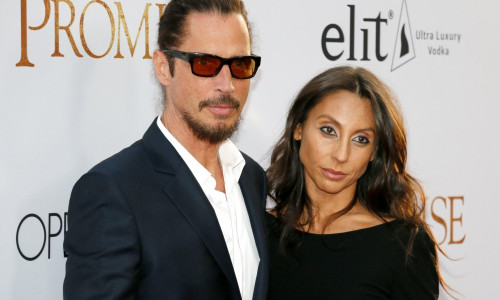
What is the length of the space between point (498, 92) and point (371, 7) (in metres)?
0.89

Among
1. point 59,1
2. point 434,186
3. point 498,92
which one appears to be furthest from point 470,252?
point 59,1

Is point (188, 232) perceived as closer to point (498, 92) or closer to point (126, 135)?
point (126, 135)

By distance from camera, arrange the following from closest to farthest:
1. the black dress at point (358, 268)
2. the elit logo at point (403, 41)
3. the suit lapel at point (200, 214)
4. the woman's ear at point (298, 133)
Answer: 1. the suit lapel at point (200, 214)
2. the black dress at point (358, 268)
3. the woman's ear at point (298, 133)
4. the elit logo at point (403, 41)

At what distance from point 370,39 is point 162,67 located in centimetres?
140

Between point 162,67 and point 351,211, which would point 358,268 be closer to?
point 351,211

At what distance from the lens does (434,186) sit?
3.34 m

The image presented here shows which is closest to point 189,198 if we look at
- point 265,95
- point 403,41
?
point 265,95

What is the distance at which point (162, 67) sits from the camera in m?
2.06

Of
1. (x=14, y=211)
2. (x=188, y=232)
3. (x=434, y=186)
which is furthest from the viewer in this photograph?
(x=434, y=186)

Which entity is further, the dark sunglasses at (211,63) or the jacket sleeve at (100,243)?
the dark sunglasses at (211,63)

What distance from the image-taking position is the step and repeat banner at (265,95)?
95.6 inches

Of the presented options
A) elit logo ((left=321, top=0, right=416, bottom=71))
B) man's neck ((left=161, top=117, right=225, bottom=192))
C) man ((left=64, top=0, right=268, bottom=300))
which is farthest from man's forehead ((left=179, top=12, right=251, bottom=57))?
elit logo ((left=321, top=0, right=416, bottom=71))

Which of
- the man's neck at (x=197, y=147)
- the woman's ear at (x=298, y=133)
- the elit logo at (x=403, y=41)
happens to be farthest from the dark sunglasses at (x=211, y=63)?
the elit logo at (x=403, y=41)

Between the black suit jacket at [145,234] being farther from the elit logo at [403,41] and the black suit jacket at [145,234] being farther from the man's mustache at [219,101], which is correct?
the elit logo at [403,41]
